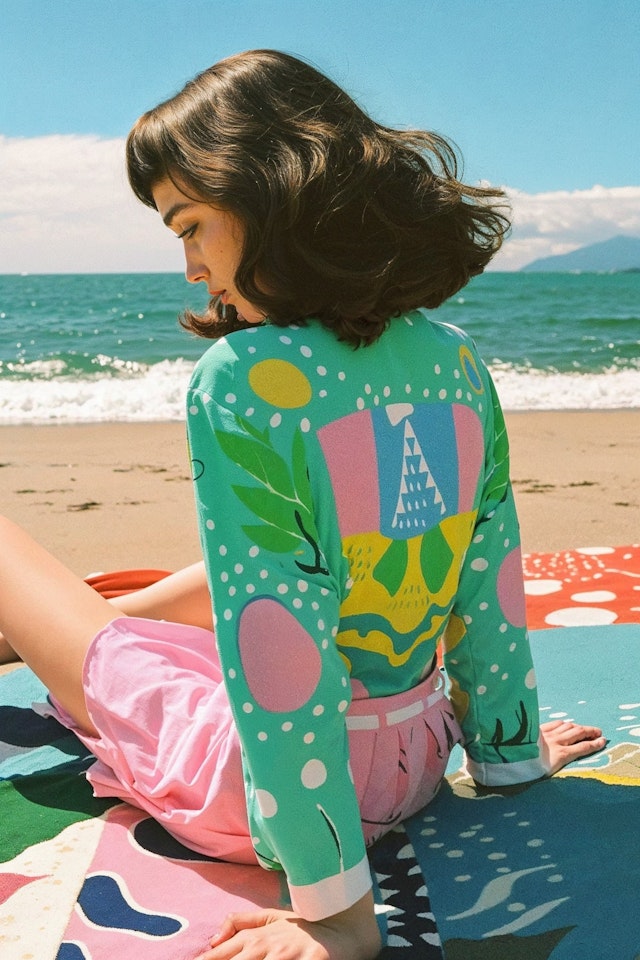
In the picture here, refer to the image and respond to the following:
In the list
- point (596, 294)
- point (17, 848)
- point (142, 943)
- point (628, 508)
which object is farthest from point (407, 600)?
point (596, 294)

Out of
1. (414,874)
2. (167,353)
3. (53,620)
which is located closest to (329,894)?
(414,874)

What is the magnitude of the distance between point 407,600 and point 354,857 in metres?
0.38

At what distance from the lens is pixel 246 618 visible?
1.28 meters

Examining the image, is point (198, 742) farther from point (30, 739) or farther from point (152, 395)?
point (152, 395)

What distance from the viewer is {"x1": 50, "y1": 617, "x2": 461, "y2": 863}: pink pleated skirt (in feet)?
5.11

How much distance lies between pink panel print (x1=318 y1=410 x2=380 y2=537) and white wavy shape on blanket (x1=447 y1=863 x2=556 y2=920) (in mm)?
599

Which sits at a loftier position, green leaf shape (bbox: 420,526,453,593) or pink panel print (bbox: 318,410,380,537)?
pink panel print (bbox: 318,410,380,537)

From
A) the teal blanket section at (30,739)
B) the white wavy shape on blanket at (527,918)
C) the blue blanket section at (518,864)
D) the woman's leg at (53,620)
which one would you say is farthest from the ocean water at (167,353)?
the white wavy shape on blanket at (527,918)

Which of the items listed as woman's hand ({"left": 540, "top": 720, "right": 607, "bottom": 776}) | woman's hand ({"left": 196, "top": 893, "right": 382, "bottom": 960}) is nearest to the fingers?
woman's hand ({"left": 540, "top": 720, "right": 607, "bottom": 776})

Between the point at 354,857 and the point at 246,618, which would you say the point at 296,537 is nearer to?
the point at 246,618

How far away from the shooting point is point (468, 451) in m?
1.54

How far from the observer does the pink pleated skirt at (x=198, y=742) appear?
156cm

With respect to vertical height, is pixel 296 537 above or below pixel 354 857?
above

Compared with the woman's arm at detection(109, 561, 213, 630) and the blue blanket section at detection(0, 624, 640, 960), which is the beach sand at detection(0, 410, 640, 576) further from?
the blue blanket section at detection(0, 624, 640, 960)
